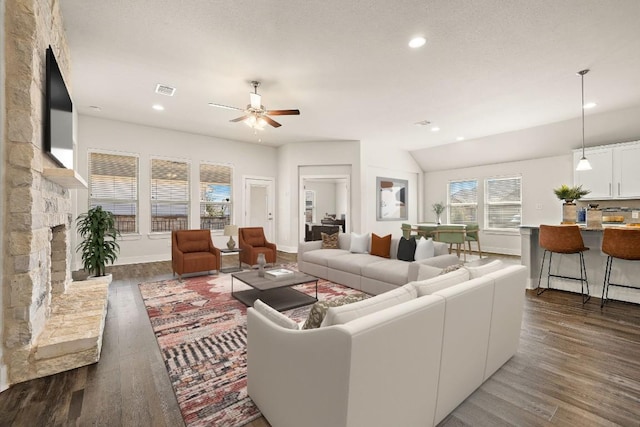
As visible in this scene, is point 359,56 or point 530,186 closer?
point 359,56

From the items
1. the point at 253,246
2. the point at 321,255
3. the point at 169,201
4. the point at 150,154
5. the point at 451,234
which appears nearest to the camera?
the point at 321,255

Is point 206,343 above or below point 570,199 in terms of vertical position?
below

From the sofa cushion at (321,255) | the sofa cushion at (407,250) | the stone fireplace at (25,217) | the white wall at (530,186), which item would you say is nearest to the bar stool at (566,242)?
the sofa cushion at (407,250)

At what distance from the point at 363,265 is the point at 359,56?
274 cm

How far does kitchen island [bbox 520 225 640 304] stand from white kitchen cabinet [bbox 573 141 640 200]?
2.50 m

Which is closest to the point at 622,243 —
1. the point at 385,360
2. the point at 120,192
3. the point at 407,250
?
the point at 407,250

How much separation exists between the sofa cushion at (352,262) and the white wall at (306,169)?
10.6 ft

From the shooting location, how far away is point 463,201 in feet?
28.9

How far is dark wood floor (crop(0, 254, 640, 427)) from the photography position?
5.60ft

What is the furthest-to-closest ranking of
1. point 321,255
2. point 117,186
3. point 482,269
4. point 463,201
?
point 463,201 → point 117,186 → point 321,255 → point 482,269

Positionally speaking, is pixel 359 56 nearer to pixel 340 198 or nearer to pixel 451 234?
pixel 451 234

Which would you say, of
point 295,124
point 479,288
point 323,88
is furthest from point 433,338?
point 295,124

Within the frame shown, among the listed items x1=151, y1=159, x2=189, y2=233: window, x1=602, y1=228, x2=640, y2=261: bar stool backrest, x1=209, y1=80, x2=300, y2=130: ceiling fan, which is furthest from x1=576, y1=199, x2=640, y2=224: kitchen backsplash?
x1=151, y1=159, x2=189, y2=233: window

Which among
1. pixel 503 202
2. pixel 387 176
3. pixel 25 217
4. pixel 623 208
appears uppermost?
pixel 387 176
